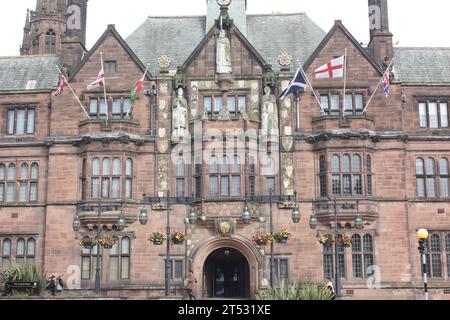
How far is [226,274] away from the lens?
40938mm

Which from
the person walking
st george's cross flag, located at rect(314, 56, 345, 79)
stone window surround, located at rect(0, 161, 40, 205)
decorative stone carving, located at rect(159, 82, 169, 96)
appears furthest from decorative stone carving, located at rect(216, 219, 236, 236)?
stone window surround, located at rect(0, 161, 40, 205)

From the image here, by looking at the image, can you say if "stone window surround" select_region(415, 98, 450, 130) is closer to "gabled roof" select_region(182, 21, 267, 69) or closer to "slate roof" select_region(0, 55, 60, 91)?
"gabled roof" select_region(182, 21, 267, 69)

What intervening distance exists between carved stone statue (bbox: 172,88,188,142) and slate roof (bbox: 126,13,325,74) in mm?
3422

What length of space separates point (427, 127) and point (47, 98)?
24.2 metres

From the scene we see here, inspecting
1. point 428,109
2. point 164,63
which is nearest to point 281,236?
point 428,109

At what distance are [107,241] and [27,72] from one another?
14708mm

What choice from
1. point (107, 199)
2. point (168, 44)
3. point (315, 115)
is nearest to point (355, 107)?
point (315, 115)

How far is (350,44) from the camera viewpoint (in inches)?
1565

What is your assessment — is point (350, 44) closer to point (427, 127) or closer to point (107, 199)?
point (427, 127)

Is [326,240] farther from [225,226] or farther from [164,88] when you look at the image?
[164,88]

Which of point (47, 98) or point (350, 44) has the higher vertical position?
point (350, 44)

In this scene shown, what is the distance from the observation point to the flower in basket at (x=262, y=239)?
35.6 meters

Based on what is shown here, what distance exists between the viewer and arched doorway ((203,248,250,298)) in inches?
1561
